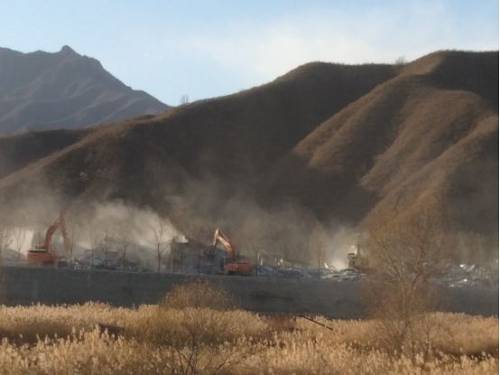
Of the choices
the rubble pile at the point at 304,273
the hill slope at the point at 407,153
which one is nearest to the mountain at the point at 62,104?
the hill slope at the point at 407,153

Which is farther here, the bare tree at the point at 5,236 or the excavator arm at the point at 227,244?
the bare tree at the point at 5,236

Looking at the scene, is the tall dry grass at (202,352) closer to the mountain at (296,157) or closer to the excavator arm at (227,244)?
the excavator arm at (227,244)

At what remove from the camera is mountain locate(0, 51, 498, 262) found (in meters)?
58.8

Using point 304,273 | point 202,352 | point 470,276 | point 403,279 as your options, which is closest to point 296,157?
point 304,273

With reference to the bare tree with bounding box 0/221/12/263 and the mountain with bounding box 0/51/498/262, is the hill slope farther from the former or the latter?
the bare tree with bounding box 0/221/12/263

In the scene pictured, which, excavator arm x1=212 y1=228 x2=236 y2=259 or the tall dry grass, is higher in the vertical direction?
excavator arm x1=212 y1=228 x2=236 y2=259

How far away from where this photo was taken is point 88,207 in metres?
59.7

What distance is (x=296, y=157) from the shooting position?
250 feet

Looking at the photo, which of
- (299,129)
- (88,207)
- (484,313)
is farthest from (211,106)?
(484,313)

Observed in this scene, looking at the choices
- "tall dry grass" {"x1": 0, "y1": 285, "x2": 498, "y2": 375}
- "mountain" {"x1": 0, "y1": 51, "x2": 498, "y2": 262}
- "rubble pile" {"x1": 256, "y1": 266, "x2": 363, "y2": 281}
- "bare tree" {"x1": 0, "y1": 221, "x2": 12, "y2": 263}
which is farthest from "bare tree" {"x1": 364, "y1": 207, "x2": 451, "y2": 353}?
"mountain" {"x1": 0, "y1": 51, "x2": 498, "y2": 262}

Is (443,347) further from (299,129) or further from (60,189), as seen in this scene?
(299,129)

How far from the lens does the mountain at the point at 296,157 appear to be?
58844 mm

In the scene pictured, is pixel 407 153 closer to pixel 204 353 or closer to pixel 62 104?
pixel 204 353

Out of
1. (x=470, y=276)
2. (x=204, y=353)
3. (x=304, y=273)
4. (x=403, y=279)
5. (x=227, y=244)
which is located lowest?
(x=204, y=353)
